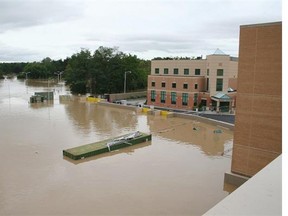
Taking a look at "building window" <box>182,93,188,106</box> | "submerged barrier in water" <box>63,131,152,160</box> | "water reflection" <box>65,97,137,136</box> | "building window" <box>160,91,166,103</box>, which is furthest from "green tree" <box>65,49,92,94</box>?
"submerged barrier in water" <box>63,131,152,160</box>

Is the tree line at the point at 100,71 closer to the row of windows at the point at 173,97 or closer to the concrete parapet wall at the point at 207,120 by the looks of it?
the row of windows at the point at 173,97

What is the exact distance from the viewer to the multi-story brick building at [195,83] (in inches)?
1399

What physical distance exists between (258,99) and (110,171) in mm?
8524

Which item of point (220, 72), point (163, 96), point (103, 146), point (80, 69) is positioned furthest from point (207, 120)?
point (80, 69)

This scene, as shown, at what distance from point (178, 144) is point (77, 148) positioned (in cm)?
766

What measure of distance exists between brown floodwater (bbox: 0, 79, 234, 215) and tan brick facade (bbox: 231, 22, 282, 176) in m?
2.07

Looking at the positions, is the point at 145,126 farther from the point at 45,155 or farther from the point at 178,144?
the point at 45,155

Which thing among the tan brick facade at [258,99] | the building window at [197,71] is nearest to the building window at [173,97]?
the building window at [197,71]

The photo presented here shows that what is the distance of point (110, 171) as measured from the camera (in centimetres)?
1595

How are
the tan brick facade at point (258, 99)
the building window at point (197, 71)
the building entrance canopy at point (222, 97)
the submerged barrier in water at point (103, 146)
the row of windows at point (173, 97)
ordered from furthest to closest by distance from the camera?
the building window at point (197, 71), the row of windows at point (173, 97), the building entrance canopy at point (222, 97), the submerged barrier in water at point (103, 146), the tan brick facade at point (258, 99)

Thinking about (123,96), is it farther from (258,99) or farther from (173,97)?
(258,99)

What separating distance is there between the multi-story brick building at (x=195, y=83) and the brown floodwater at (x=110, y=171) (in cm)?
753

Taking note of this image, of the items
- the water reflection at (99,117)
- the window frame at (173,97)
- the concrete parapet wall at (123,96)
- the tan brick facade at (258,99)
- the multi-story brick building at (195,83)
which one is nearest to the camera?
the tan brick facade at (258,99)

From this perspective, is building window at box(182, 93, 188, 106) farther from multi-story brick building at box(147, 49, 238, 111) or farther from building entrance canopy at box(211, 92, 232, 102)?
building entrance canopy at box(211, 92, 232, 102)
